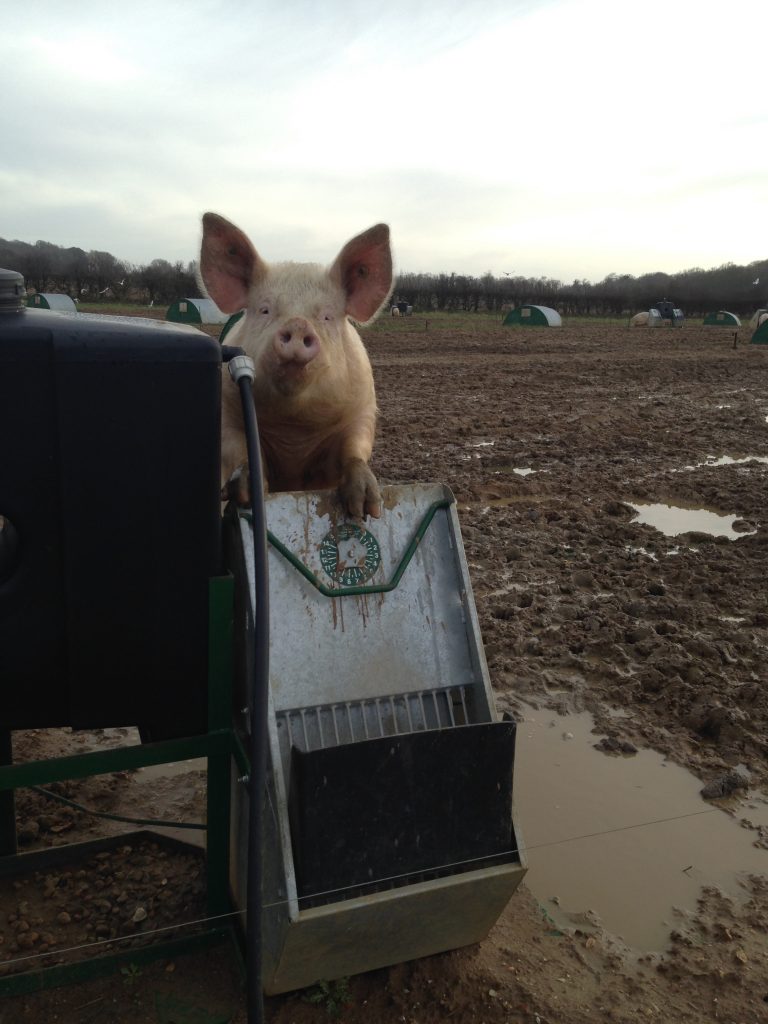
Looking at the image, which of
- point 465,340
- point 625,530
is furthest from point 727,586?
point 465,340

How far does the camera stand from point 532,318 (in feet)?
103

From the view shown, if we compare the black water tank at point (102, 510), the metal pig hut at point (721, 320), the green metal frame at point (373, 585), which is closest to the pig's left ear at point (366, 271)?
the green metal frame at point (373, 585)

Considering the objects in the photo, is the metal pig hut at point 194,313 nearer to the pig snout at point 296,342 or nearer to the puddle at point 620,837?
the puddle at point 620,837

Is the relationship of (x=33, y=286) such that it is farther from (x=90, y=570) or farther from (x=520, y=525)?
(x=90, y=570)

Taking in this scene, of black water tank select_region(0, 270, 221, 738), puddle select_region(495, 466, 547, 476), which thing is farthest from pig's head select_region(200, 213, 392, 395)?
puddle select_region(495, 466, 547, 476)

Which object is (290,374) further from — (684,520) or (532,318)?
(532,318)

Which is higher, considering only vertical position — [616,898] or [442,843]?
[442,843]

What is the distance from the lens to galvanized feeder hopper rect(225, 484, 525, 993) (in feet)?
6.13

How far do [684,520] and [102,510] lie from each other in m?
5.70

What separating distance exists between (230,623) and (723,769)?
2.29 meters

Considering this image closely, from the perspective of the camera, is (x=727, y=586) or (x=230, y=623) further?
(x=727, y=586)

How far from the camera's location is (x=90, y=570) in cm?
179

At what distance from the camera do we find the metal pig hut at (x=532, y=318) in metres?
31.0

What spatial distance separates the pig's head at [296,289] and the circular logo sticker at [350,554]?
1.70 feet
